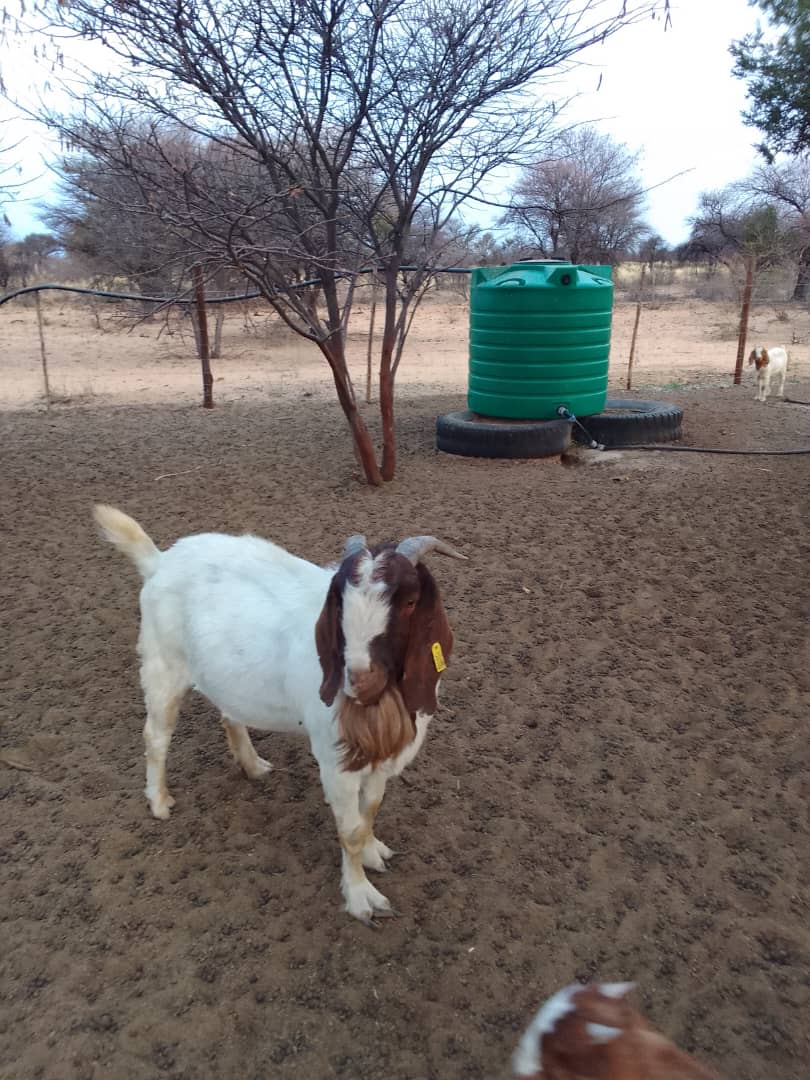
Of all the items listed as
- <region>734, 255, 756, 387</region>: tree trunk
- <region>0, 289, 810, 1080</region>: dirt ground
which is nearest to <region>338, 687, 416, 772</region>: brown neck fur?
<region>0, 289, 810, 1080</region>: dirt ground

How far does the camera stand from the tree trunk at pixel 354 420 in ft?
21.7

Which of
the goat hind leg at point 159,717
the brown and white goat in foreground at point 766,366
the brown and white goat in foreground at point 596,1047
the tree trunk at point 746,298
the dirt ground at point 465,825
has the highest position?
the tree trunk at point 746,298

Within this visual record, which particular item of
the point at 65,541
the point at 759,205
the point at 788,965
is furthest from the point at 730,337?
the point at 788,965

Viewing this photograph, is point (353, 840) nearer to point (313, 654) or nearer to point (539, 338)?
point (313, 654)

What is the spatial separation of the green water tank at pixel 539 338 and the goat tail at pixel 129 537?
5888mm

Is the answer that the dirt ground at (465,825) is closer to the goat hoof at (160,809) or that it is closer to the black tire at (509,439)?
the goat hoof at (160,809)

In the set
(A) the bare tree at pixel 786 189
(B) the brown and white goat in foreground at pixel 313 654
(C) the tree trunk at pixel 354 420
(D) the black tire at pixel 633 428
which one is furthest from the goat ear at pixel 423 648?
(A) the bare tree at pixel 786 189

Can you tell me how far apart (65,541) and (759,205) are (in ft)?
85.8

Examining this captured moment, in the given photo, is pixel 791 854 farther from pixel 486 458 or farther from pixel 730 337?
pixel 730 337

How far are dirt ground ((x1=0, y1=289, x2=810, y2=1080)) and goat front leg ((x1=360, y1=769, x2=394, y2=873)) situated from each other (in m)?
0.07

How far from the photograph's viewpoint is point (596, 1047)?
3.68ft

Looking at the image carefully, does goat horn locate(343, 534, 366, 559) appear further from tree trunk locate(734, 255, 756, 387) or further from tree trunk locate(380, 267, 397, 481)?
tree trunk locate(734, 255, 756, 387)

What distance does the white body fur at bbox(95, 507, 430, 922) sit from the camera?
2.41m

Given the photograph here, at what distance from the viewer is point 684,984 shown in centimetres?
220
